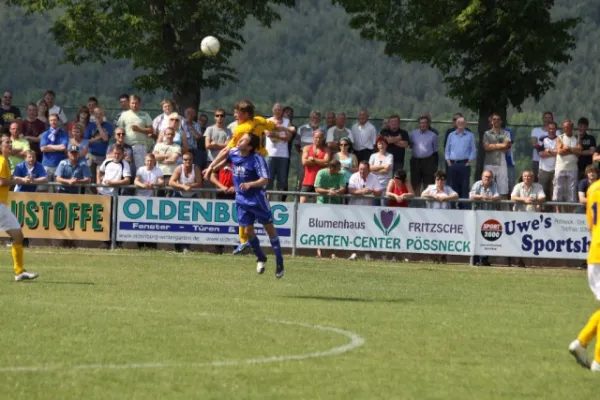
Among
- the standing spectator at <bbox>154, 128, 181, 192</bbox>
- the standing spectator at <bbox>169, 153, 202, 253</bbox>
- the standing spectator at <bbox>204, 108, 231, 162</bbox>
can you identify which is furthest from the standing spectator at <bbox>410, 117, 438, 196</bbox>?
the standing spectator at <bbox>154, 128, 181, 192</bbox>

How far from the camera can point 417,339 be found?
1216 cm

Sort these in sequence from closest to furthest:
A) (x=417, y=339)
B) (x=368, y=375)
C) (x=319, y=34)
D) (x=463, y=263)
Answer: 1. (x=368, y=375)
2. (x=417, y=339)
3. (x=463, y=263)
4. (x=319, y=34)

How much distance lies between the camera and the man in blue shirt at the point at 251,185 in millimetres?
17469

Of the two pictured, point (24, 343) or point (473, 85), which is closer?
point (24, 343)

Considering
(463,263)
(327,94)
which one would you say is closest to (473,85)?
(463,263)

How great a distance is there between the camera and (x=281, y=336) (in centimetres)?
1197

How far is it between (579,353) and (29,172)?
636 inches

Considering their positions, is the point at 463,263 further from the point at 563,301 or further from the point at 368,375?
the point at 368,375

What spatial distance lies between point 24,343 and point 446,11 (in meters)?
21.7

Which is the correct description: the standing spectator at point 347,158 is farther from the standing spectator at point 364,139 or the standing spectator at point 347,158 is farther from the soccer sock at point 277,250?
the soccer sock at point 277,250

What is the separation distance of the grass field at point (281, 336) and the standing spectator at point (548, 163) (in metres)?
6.24

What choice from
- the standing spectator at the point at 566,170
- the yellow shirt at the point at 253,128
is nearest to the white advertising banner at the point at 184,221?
the standing spectator at the point at 566,170

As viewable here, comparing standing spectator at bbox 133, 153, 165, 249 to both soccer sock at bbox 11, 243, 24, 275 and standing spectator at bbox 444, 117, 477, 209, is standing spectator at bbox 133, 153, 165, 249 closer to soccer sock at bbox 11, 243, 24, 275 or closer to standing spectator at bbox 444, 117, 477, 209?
standing spectator at bbox 444, 117, 477, 209

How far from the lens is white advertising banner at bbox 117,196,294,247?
80.4 ft
